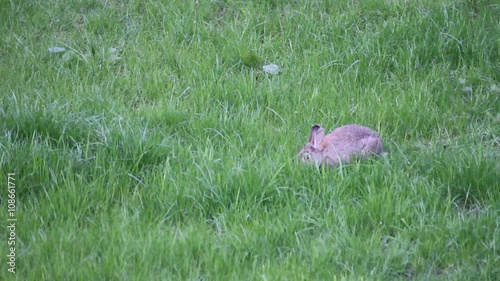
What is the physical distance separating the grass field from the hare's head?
73 mm

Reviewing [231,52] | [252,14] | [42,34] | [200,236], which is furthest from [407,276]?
[42,34]

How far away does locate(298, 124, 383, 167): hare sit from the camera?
4.97m

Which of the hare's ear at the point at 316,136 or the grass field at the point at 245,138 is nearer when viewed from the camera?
the grass field at the point at 245,138

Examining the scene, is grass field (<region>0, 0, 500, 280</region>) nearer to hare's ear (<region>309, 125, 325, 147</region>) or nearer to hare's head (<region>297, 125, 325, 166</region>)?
hare's head (<region>297, 125, 325, 166</region>)

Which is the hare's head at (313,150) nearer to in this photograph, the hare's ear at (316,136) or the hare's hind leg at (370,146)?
the hare's ear at (316,136)

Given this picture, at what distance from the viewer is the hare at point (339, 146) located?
497cm

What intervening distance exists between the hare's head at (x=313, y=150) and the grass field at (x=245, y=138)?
0.07 meters

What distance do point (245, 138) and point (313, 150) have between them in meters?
0.62

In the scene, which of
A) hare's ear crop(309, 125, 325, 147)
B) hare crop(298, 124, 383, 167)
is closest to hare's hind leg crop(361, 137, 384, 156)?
hare crop(298, 124, 383, 167)

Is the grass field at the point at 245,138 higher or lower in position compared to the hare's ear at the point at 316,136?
lower

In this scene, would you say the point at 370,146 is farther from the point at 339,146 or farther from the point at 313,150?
the point at 313,150

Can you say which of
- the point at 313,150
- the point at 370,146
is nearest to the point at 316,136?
the point at 313,150

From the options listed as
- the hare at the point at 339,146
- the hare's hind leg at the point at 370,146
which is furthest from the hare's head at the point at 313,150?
the hare's hind leg at the point at 370,146

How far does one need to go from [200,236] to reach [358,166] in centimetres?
122
